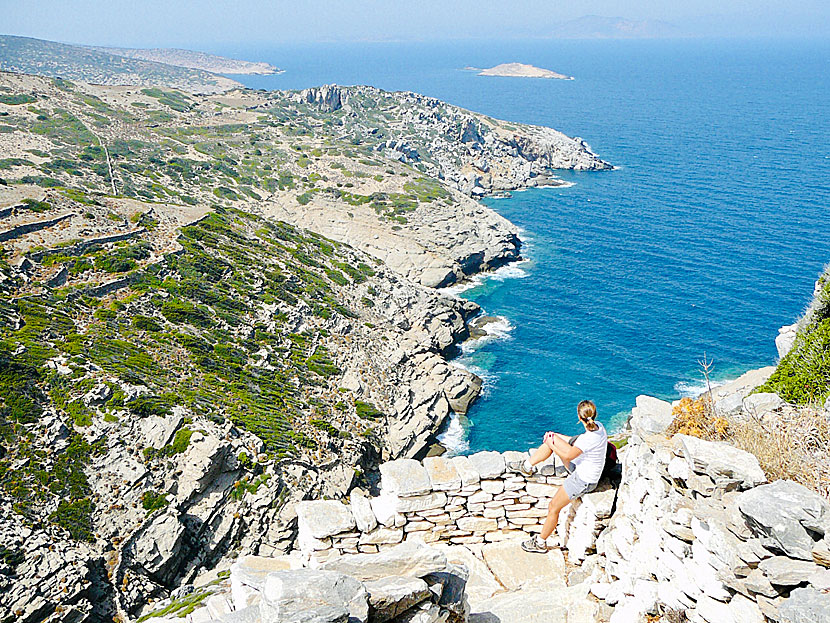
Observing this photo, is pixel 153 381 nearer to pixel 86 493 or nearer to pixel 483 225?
pixel 86 493

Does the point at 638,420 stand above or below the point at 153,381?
above

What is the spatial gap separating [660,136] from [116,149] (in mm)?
106503

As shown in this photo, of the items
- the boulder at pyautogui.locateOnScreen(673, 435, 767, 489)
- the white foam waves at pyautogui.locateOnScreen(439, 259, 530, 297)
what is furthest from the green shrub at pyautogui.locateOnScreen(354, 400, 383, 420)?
the boulder at pyautogui.locateOnScreen(673, 435, 767, 489)

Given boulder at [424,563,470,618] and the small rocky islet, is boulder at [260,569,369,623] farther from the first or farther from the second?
boulder at [424,563,470,618]

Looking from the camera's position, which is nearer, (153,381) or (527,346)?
(153,381)

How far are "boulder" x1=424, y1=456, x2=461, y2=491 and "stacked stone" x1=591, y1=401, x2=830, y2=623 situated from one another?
271cm

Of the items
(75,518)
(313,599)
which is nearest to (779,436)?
(313,599)

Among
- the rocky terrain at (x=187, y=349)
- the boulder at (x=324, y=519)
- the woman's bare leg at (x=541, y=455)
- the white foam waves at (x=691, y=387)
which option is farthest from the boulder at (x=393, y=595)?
the white foam waves at (x=691, y=387)

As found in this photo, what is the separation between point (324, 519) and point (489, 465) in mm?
3142

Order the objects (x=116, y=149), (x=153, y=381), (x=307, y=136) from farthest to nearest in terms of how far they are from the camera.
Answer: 1. (x=307, y=136)
2. (x=116, y=149)
3. (x=153, y=381)

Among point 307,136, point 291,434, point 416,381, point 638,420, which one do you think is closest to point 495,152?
point 307,136

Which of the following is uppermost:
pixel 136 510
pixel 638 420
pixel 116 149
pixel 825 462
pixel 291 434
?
pixel 825 462

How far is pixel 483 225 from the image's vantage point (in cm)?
7425

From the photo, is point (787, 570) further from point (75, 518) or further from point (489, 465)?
point (75, 518)
